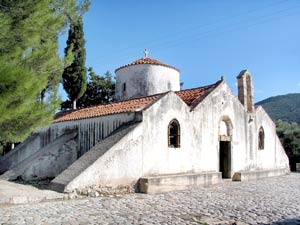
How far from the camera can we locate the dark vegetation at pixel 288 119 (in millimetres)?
28188

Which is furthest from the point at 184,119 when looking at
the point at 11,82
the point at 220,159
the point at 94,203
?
the point at 11,82

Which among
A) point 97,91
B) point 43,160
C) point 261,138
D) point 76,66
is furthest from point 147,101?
point 97,91

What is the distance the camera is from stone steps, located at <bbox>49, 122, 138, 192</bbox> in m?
12.3

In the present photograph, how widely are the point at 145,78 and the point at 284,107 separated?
145 ft

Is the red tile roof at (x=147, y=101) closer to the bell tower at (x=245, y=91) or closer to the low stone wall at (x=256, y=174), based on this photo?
the bell tower at (x=245, y=91)

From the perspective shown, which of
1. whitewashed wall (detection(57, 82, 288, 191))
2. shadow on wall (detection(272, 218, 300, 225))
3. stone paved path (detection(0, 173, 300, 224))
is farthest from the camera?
whitewashed wall (detection(57, 82, 288, 191))

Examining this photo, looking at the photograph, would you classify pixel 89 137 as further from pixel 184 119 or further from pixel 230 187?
pixel 230 187

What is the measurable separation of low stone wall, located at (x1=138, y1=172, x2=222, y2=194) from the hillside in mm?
38503

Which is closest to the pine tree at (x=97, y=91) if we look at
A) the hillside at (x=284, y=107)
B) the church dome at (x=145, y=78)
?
the church dome at (x=145, y=78)

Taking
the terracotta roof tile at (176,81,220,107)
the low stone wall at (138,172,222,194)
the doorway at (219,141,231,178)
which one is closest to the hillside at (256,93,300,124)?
the doorway at (219,141,231,178)

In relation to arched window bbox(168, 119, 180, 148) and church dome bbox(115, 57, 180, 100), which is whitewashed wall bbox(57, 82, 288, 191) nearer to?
arched window bbox(168, 119, 180, 148)

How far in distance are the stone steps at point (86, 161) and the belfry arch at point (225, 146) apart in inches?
254

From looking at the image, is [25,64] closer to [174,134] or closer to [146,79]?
[174,134]

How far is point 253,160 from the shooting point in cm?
2036
